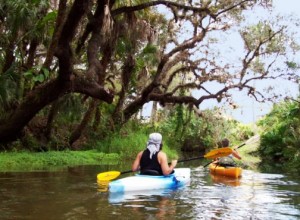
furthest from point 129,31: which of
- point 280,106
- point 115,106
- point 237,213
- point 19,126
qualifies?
point 280,106

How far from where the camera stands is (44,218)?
6.84m

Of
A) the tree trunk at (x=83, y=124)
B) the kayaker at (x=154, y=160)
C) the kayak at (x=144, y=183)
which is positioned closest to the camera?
the kayak at (x=144, y=183)

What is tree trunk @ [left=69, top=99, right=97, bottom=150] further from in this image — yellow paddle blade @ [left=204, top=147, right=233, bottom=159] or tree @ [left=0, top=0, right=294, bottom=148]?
yellow paddle blade @ [left=204, top=147, right=233, bottom=159]

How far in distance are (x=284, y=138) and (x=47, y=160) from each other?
1111 cm

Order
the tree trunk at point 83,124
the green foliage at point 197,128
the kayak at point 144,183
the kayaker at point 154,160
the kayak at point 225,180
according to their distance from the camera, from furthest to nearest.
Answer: the green foliage at point 197,128 < the tree trunk at point 83,124 < the kayak at point 225,180 < the kayaker at point 154,160 < the kayak at point 144,183

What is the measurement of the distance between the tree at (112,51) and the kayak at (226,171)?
3.93 m

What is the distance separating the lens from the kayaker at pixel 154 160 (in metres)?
10.4

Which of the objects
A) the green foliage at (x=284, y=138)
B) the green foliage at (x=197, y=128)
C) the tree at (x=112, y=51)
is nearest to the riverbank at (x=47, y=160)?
the tree at (x=112, y=51)

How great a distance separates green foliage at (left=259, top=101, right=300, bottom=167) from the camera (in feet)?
64.4

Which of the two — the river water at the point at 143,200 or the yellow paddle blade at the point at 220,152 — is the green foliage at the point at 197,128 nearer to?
the yellow paddle blade at the point at 220,152

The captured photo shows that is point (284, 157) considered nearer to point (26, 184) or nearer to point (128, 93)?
point (128, 93)

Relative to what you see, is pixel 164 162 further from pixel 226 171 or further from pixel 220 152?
pixel 226 171

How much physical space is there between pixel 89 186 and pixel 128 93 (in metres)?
12.9

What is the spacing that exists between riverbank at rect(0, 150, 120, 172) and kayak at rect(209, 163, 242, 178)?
4.63 metres
